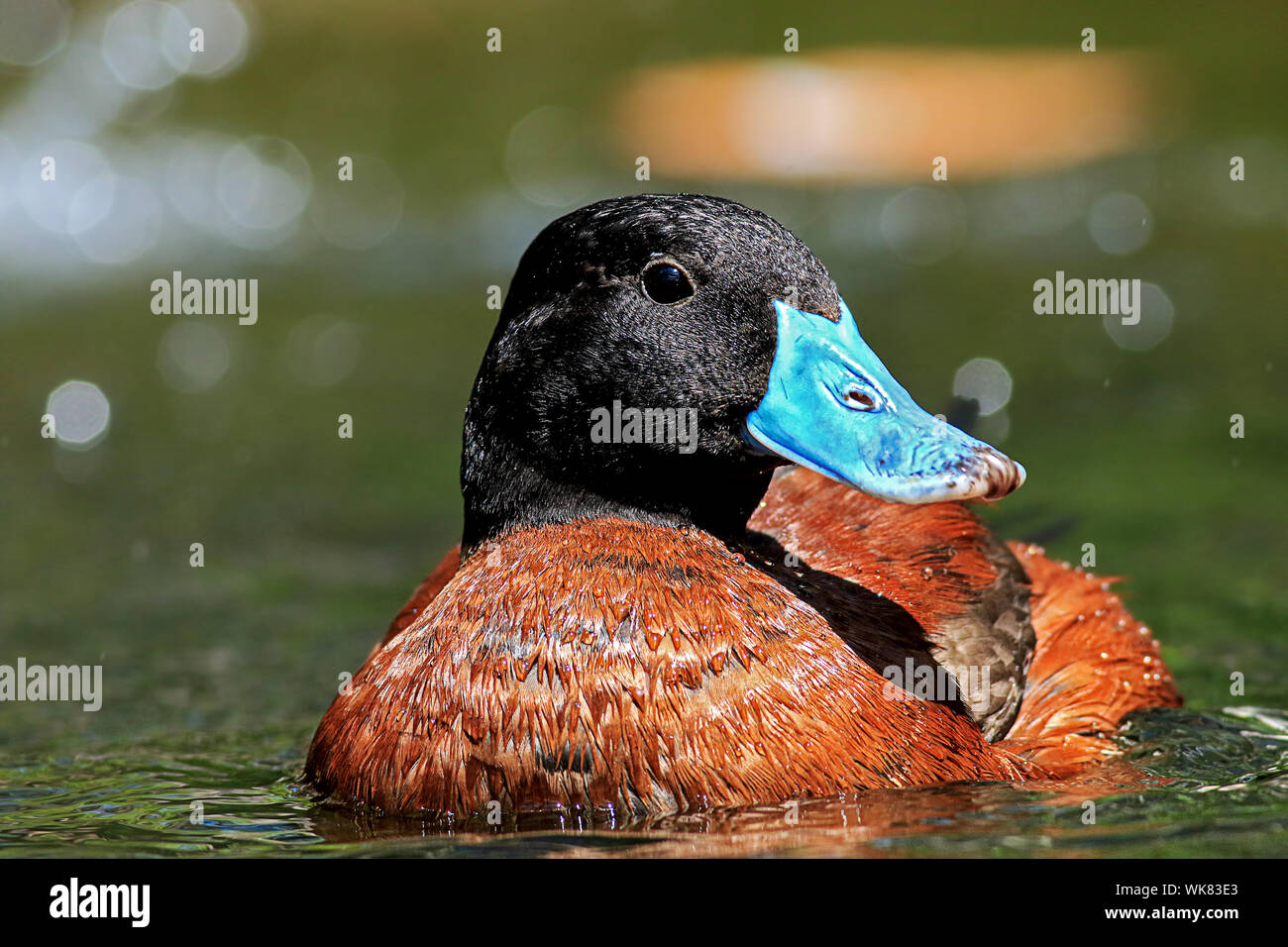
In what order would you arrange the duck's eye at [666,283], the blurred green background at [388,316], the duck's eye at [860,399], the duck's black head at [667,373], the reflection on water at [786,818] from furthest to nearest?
the blurred green background at [388,316] → the duck's eye at [666,283] → the duck's black head at [667,373] → the duck's eye at [860,399] → the reflection on water at [786,818]

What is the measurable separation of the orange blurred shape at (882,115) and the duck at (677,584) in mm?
11305

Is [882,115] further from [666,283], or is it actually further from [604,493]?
[604,493]

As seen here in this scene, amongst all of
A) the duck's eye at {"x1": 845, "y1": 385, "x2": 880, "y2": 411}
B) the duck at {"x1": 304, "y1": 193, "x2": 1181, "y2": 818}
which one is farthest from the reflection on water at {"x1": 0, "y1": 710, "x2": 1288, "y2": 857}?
the duck's eye at {"x1": 845, "y1": 385, "x2": 880, "y2": 411}

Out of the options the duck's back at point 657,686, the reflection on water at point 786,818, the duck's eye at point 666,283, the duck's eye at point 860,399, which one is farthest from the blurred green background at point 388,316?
the duck's eye at point 860,399

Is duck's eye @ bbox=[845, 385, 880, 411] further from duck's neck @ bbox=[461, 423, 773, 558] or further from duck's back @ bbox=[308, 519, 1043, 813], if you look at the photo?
duck's back @ bbox=[308, 519, 1043, 813]

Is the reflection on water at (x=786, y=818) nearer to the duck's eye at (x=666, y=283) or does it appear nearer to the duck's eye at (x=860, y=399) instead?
the duck's eye at (x=860, y=399)

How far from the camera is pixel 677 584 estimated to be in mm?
5273

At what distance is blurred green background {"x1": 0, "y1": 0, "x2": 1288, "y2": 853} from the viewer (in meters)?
8.53

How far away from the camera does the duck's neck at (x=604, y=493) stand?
5.52 m

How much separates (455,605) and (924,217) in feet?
38.8

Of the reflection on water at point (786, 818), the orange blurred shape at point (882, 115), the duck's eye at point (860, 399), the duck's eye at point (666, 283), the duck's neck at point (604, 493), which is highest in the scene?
the orange blurred shape at point (882, 115)

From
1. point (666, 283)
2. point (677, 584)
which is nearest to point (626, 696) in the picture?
point (677, 584)

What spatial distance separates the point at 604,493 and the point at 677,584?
1.44 feet

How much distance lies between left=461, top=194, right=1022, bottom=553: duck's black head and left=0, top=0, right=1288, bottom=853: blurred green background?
1.51m
